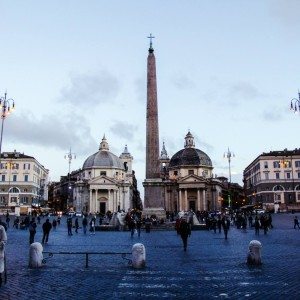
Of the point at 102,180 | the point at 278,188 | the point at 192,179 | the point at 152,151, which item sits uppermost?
the point at 102,180

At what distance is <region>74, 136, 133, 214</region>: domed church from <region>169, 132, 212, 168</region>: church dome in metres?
12.9

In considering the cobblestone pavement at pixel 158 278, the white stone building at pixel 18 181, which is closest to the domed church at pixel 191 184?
the white stone building at pixel 18 181

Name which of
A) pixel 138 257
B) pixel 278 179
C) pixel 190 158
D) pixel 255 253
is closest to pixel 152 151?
pixel 255 253

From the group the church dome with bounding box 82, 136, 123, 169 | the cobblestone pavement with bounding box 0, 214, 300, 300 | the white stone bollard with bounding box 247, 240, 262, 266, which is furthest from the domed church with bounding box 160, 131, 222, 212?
the white stone bollard with bounding box 247, 240, 262, 266

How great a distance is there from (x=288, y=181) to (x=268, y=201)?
5386 mm

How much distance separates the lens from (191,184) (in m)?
88.0

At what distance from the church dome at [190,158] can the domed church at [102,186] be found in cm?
1288

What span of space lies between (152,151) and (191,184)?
54.5 meters

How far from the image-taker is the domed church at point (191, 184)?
290 ft

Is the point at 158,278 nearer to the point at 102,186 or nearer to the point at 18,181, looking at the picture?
the point at 18,181

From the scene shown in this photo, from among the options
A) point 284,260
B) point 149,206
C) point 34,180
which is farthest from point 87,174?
point 284,260

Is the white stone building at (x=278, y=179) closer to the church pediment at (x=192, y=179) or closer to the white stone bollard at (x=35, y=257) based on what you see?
the church pediment at (x=192, y=179)

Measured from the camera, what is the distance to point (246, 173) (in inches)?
4257

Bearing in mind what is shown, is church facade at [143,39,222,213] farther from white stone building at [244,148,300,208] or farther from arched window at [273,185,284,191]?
arched window at [273,185,284,191]
